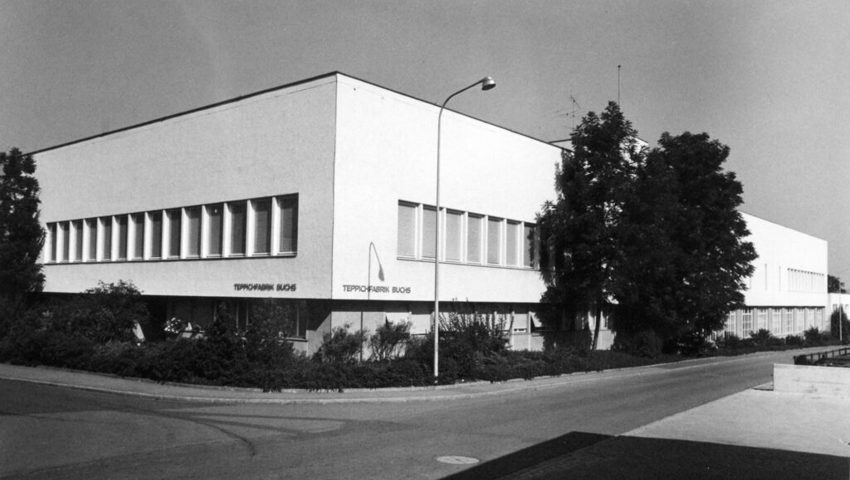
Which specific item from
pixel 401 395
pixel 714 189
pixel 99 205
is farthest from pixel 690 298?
pixel 99 205

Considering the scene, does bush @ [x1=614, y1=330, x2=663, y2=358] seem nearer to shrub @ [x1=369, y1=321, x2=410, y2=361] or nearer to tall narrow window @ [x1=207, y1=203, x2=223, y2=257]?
shrub @ [x1=369, y1=321, x2=410, y2=361]

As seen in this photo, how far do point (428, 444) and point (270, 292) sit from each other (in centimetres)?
1394

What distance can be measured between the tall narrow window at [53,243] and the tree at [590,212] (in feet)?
82.1

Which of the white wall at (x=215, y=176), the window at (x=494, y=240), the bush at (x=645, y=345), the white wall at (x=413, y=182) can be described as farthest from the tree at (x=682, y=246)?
the white wall at (x=215, y=176)

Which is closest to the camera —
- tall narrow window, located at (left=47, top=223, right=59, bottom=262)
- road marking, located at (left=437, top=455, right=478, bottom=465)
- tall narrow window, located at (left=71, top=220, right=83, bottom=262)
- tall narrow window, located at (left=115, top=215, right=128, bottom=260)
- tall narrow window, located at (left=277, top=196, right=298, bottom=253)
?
road marking, located at (left=437, top=455, right=478, bottom=465)

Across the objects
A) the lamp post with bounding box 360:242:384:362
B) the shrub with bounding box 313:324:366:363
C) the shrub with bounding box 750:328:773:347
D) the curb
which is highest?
the lamp post with bounding box 360:242:384:362

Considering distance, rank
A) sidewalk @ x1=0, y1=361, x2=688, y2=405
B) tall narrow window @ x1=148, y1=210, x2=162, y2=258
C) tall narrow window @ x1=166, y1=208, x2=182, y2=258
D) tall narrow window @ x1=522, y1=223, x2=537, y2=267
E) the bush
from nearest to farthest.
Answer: sidewalk @ x1=0, y1=361, x2=688, y2=405
tall narrow window @ x1=166, y1=208, x2=182, y2=258
tall narrow window @ x1=148, y1=210, x2=162, y2=258
tall narrow window @ x1=522, y1=223, x2=537, y2=267
the bush

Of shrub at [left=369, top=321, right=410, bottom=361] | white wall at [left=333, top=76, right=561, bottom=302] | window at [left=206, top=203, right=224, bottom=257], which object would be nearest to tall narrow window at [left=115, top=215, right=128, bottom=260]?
window at [left=206, top=203, right=224, bottom=257]

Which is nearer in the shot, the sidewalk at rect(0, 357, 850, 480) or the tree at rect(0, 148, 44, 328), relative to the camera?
the sidewalk at rect(0, 357, 850, 480)

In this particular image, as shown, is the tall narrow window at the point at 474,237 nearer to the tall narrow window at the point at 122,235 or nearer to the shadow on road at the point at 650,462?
the tall narrow window at the point at 122,235

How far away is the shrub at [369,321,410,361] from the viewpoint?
23984mm

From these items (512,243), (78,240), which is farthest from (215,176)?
(512,243)

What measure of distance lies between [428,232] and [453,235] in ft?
5.36

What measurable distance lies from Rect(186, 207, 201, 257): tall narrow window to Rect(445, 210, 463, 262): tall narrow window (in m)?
10.1
